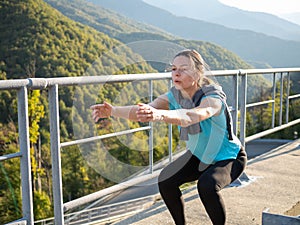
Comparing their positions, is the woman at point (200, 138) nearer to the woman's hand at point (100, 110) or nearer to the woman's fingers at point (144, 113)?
the woman's hand at point (100, 110)

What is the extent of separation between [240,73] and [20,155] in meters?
2.08

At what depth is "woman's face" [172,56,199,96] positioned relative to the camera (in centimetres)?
187

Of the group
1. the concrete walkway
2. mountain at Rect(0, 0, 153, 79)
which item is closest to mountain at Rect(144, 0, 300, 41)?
mountain at Rect(0, 0, 153, 79)

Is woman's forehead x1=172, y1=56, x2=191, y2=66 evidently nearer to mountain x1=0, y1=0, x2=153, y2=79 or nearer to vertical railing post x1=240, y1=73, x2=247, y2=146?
vertical railing post x1=240, y1=73, x2=247, y2=146

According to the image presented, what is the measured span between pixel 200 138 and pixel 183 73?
347mm

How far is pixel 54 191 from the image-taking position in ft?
7.02

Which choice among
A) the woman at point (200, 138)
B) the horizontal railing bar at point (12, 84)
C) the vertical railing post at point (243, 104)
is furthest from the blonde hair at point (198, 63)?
the vertical railing post at point (243, 104)

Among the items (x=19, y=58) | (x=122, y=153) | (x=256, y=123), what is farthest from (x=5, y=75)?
(x=122, y=153)

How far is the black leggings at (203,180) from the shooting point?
73.6 inches

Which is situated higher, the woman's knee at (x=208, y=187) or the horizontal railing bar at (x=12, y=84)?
the horizontal railing bar at (x=12, y=84)

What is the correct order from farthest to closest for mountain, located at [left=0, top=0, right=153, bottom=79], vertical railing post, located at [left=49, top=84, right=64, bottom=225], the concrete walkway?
mountain, located at [left=0, top=0, right=153, bottom=79] → the concrete walkway → vertical railing post, located at [left=49, top=84, right=64, bottom=225]

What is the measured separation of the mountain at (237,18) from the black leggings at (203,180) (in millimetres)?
151353

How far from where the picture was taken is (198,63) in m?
1.89

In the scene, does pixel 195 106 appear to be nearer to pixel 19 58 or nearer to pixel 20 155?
pixel 20 155
